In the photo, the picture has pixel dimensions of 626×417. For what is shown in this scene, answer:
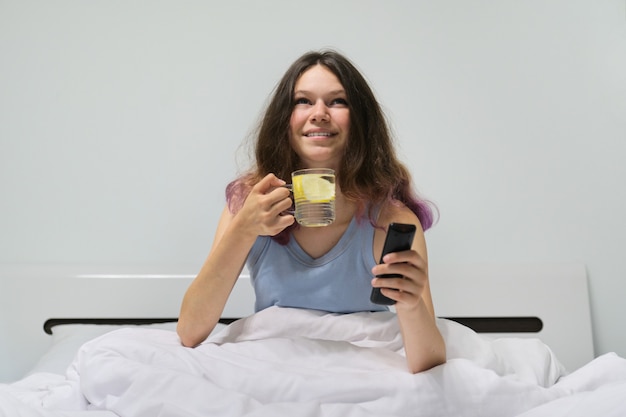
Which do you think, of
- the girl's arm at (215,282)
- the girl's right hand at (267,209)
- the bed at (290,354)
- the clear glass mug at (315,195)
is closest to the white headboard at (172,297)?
the bed at (290,354)

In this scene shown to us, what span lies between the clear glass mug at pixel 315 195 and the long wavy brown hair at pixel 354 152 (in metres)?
0.27

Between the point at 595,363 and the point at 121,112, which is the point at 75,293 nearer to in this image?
the point at 121,112

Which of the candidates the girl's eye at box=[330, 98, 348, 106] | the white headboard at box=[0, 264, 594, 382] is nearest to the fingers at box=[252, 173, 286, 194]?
the girl's eye at box=[330, 98, 348, 106]

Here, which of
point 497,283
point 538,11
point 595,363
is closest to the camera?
point 595,363

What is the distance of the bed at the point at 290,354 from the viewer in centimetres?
97

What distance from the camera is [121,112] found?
2166 mm

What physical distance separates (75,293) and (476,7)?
165 cm

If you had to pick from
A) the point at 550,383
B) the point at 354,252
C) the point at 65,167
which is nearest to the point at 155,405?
the point at 354,252

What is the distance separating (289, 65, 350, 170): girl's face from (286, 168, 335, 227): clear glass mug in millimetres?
220

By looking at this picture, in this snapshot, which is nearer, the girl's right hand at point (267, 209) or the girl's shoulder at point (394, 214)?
the girl's right hand at point (267, 209)

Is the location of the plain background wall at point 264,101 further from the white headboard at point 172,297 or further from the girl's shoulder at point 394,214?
the girl's shoulder at point 394,214

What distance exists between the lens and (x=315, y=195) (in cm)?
112

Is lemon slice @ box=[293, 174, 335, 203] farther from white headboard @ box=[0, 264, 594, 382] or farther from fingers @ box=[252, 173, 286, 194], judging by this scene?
white headboard @ box=[0, 264, 594, 382]

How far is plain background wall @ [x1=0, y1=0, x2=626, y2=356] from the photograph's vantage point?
2086 mm
